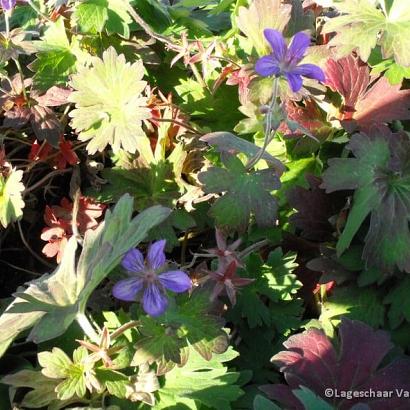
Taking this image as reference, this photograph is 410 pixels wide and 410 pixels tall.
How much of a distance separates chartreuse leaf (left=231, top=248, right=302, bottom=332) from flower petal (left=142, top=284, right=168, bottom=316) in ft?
1.05

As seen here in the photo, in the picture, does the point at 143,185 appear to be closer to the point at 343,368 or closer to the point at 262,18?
the point at 262,18

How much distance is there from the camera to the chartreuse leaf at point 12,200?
4.58ft

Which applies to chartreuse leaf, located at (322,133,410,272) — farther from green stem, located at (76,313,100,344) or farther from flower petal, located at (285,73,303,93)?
green stem, located at (76,313,100,344)

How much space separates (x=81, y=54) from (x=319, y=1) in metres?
0.59

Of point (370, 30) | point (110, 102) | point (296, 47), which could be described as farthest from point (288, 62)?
point (110, 102)

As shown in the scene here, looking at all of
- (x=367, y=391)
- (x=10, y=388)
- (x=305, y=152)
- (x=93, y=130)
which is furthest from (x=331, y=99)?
(x=10, y=388)

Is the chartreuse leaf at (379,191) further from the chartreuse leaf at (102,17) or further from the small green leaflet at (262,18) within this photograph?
the chartreuse leaf at (102,17)

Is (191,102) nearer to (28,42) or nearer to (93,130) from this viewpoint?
(93,130)

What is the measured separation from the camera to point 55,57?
161 cm

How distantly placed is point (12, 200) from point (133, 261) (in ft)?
1.52

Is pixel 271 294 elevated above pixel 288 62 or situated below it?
below

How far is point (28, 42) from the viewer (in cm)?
154

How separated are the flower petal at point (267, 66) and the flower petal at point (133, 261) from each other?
15.9 inches

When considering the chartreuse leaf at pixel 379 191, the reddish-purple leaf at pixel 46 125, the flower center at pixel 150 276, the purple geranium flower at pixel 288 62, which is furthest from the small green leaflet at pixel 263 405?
the reddish-purple leaf at pixel 46 125
